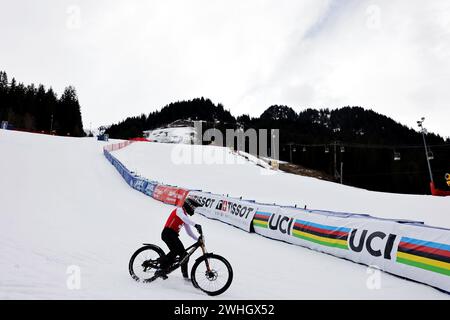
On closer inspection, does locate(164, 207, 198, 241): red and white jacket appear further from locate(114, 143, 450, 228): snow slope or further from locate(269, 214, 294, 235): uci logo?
locate(114, 143, 450, 228): snow slope

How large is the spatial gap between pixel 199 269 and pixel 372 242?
4.99 m

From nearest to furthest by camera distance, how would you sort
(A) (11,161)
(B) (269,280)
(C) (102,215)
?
(B) (269,280) < (C) (102,215) < (A) (11,161)

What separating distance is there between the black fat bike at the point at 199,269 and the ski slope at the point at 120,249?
0.20 meters

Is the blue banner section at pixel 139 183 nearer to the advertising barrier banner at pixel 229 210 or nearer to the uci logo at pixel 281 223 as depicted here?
the advertising barrier banner at pixel 229 210

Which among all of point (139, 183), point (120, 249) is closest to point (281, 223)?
point (120, 249)

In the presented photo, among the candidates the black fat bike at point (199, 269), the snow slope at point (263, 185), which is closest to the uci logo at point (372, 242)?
the black fat bike at point (199, 269)

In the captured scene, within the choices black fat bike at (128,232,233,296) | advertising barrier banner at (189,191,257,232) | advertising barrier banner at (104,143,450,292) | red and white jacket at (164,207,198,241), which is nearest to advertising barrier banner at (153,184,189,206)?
advertising barrier banner at (189,191,257,232)

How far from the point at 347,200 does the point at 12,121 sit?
98703mm

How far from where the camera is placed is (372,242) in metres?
8.08

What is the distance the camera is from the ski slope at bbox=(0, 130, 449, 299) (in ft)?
19.3

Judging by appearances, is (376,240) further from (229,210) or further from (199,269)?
(229,210)

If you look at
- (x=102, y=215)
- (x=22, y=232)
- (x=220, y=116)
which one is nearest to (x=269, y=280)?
(x=22, y=232)
